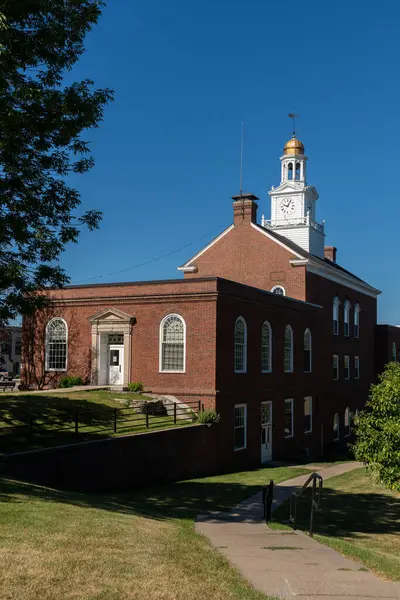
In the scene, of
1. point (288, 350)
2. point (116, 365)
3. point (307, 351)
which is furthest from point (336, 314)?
point (116, 365)

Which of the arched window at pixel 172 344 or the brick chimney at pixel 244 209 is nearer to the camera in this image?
the arched window at pixel 172 344

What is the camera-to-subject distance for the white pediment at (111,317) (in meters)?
30.6

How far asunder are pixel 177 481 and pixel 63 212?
1141 centimetres

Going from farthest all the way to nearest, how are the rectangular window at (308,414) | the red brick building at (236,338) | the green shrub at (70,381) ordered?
1. the rectangular window at (308,414)
2. the green shrub at (70,381)
3. the red brick building at (236,338)

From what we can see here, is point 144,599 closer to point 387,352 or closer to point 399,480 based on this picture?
point 399,480

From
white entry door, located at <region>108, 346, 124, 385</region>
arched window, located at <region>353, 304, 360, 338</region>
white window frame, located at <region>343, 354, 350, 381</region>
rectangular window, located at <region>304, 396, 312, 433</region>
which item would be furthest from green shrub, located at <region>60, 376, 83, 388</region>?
arched window, located at <region>353, 304, 360, 338</region>

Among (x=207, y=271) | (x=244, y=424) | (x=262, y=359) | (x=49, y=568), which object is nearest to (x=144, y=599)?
(x=49, y=568)

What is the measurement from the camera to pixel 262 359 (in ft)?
107

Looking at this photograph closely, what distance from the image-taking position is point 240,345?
99.5 feet

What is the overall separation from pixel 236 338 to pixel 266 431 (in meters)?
5.83

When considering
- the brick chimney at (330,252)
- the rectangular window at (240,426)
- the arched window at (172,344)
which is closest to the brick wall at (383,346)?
the brick chimney at (330,252)

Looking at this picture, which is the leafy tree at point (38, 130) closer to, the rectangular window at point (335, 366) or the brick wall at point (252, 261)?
the brick wall at point (252, 261)

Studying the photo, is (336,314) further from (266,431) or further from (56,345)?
(56,345)

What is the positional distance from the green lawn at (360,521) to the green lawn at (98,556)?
3.04m
